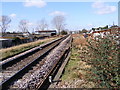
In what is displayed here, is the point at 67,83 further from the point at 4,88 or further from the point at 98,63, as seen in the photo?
the point at 4,88

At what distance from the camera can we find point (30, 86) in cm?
696

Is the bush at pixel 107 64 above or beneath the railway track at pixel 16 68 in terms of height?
above

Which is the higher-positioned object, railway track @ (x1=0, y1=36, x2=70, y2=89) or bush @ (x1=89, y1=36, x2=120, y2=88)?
bush @ (x1=89, y1=36, x2=120, y2=88)

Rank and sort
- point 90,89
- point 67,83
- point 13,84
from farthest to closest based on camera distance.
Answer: point 13,84 < point 67,83 < point 90,89

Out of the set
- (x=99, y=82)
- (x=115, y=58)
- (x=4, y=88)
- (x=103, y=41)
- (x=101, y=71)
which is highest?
(x=103, y=41)

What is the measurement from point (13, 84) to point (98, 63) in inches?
152

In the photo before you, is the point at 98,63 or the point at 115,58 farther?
the point at 98,63

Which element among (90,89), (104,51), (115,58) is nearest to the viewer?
(115,58)

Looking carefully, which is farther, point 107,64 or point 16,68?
point 16,68

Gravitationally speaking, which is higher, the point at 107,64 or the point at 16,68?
the point at 107,64

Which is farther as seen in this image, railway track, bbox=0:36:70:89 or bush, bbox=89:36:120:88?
railway track, bbox=0:36:70:89

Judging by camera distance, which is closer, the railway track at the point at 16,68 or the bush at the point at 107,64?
the bush at the point at 107,64

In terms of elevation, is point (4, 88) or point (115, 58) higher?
point (115, 58)

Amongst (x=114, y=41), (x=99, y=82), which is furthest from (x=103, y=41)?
(x=99, y=82)
